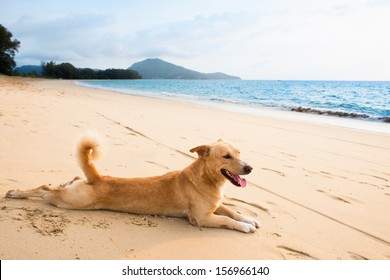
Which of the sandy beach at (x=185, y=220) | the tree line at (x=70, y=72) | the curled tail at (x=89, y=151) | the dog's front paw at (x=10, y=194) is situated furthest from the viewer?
the tree line at (x=70, y=72)

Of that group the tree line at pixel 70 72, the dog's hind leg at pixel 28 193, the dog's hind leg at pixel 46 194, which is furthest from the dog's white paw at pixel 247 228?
the tree line at pixel 70 72

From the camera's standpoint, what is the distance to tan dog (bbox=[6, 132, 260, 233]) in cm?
442

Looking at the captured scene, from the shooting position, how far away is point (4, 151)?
6488 millimetres

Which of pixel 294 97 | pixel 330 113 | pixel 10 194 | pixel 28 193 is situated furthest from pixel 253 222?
pixel 294 97

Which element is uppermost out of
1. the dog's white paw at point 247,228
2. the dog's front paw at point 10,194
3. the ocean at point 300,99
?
the ocean at point 300,99

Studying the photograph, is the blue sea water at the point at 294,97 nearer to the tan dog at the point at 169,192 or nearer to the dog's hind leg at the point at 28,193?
the tan dog at the point at 169,192

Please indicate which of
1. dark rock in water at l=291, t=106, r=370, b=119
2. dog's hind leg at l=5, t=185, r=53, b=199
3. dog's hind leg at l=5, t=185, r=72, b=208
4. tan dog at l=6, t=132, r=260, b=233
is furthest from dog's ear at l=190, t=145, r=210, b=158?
dark rock in water at l=291, t=106, r=370, b=119

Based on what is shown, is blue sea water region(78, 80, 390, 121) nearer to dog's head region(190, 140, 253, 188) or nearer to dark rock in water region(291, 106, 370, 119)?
dark rock in water region(291, 106, 370, 119)

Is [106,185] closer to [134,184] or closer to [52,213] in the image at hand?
[134,184]

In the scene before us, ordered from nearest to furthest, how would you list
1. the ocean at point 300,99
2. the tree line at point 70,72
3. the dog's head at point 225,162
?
1. the dog's head at point 225,162
2. the ocean at point 300,99
3. the tree line at point 70,72

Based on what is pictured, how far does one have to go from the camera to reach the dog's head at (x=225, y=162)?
442 cm

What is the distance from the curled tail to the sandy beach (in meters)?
0.15

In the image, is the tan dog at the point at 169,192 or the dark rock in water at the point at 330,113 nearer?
the tan dog at the point at 169,192

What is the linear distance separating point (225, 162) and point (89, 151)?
1.85m
